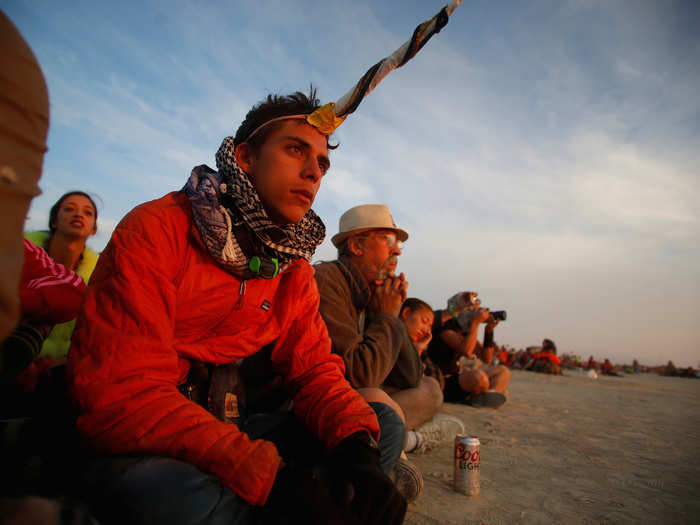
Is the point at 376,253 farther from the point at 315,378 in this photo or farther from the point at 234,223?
the point at 234,223

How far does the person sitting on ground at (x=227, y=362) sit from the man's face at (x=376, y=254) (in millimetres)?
1553

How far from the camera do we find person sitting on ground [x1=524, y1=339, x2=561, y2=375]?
16578 millimetres

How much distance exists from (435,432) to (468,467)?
112 centimetres

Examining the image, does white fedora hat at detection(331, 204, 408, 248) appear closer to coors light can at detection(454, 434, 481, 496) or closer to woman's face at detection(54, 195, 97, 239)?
coors light can at detection(454, 434, 481, 496)

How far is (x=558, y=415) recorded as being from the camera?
212 inches

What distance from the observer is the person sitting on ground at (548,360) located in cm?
1658

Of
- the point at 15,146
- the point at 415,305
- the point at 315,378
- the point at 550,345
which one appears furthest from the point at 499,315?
the point at 550,345

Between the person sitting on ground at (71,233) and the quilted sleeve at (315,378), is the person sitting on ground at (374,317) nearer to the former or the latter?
the quilted sleeve at (315,378)

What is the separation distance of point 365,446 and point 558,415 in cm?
523

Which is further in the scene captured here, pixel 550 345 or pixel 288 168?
pixel 550 345

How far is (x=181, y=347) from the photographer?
1.49m

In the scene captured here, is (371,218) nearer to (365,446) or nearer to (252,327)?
(252,327)

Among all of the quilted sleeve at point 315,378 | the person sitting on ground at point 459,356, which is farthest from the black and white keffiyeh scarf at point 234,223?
the person sitting on ground at point 459,356

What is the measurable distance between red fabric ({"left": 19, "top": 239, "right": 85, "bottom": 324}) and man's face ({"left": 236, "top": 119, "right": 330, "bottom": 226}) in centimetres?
111
